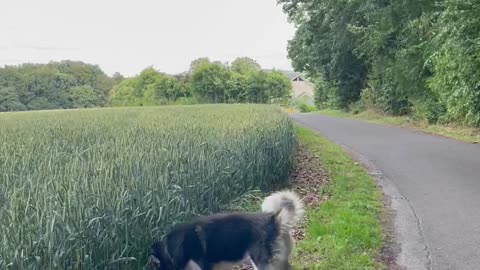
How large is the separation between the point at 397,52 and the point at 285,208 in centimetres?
1885

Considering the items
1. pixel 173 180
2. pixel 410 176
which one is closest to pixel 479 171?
pixel 410 176

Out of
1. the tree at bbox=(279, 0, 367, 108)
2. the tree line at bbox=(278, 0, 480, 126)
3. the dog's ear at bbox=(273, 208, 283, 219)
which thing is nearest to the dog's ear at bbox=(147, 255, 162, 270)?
the dog's ear at bbox=(273, 208, 283, 219)

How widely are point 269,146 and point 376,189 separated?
210cm

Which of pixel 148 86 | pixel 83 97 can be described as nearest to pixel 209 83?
pixel 148 86

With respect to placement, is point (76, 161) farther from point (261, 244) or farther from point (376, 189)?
point (376, 189)

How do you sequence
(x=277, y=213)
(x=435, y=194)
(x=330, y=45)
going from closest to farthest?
(x=277, y=213) < (x=435, y=194) < (x=330, y=45)

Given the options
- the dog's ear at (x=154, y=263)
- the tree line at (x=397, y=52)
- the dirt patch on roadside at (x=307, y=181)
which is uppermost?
the tree line at (x=397, y=52)

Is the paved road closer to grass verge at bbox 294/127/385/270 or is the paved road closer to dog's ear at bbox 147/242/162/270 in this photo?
grass verge at bbox 294/127/385/270

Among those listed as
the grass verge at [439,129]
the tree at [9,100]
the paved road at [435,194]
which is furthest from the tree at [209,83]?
the paved road at [435,194]

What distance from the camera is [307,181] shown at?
9.54 metres

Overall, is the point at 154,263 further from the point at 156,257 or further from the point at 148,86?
the point at 148,86

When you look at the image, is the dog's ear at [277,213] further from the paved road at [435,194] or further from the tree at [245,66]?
the tree at [245,66]

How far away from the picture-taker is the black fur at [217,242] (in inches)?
165

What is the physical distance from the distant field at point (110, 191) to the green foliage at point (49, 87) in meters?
34.0
